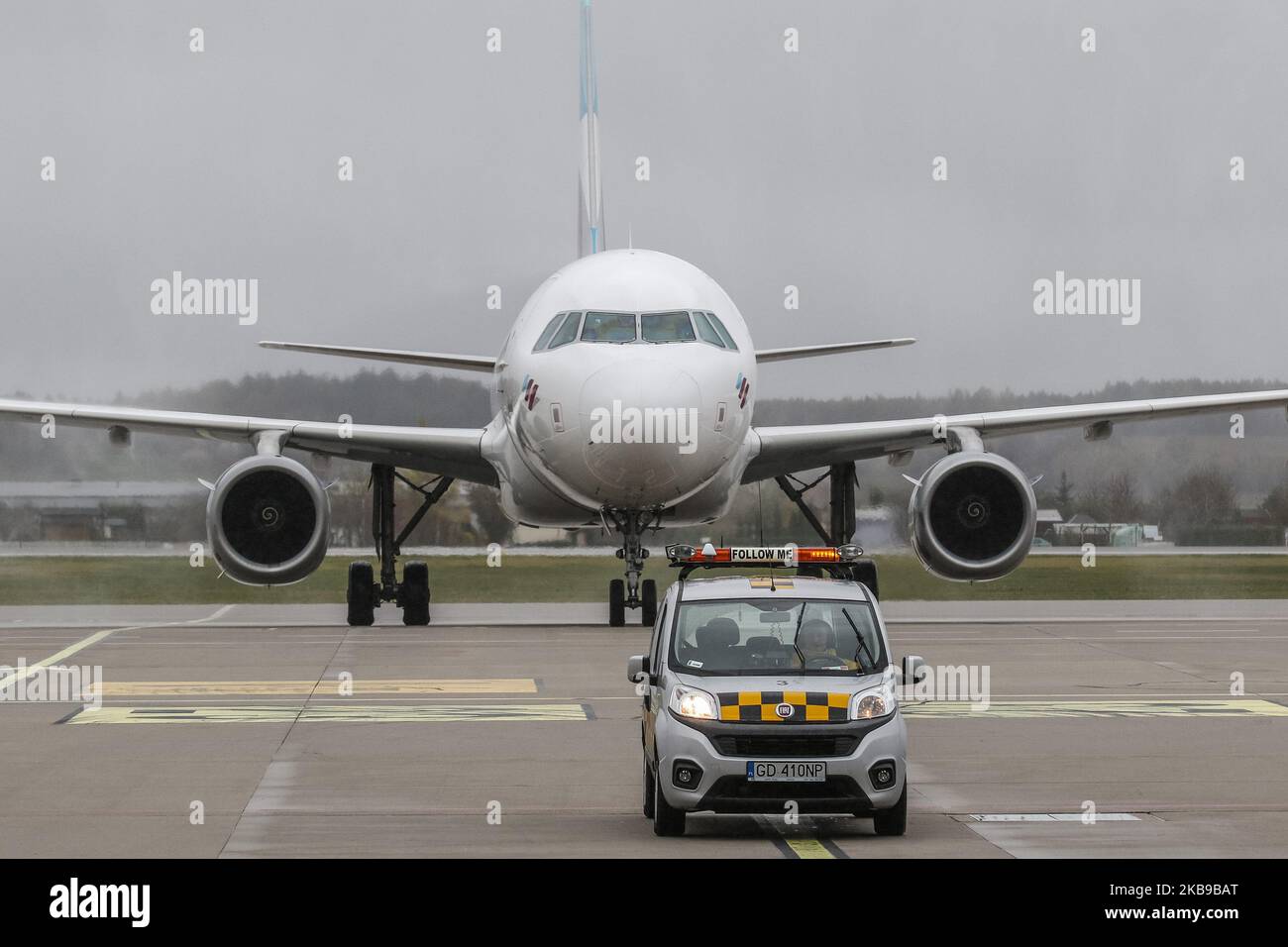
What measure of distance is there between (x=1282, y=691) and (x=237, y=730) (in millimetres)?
8987

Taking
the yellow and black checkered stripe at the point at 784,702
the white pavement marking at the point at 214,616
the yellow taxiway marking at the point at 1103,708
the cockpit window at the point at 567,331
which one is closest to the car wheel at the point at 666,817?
the yellow and black checkered stripe at the point at 784,702

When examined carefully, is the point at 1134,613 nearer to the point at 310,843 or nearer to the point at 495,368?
the point at 495,368

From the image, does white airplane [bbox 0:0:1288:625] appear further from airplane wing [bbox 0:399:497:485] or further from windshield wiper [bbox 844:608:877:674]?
windshield wiper [bbox 844:608:877:674]

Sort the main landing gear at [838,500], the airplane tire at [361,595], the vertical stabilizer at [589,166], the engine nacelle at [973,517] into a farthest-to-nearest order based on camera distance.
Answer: the vertical stabilizer at [589,166] → the main landing gear at [838,500] → the airplane tire at [361,595] → the engine nacelle at [973,517]

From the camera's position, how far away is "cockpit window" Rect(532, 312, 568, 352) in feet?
69.3

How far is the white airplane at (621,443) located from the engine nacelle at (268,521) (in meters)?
0.02

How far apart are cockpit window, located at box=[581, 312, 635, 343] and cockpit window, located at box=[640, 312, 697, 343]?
0.14m

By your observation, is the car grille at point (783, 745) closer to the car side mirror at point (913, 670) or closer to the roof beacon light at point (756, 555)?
the car side mirror at point (913, 670)

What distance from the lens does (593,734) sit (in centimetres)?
1376

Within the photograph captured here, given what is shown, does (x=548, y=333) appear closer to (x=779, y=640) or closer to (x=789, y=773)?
(x=779, y=640)

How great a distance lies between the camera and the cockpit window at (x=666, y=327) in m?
20.4

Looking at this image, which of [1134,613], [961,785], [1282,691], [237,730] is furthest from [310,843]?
[1134,613]

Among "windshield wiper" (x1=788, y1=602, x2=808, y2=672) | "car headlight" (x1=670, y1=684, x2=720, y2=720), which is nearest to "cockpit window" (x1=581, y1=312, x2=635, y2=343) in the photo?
"windshield wiper" (x1=788, y1=602, x2=808, y2=672)

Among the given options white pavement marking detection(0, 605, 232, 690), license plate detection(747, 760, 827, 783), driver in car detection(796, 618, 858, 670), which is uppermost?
driver in car detection(796, 618, 858, 670)
